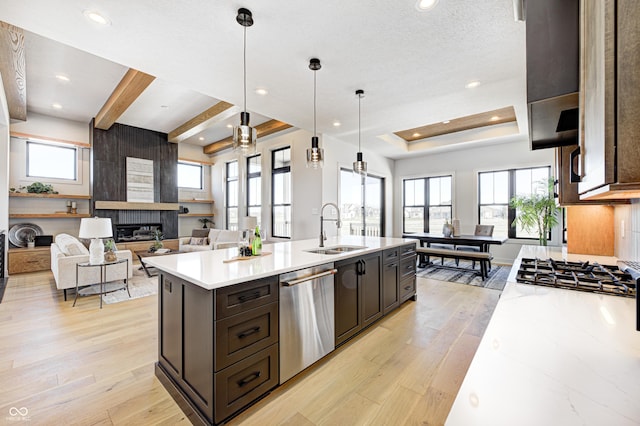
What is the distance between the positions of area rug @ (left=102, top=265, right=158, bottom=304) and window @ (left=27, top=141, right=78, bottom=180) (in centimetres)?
347

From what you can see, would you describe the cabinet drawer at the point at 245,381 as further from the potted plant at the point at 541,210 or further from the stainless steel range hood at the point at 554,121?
the potted plant at the point at 541,210

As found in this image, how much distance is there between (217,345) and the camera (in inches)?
60.4

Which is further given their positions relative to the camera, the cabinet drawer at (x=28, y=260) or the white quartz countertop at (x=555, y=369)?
the cabinet drawer at (x=28, y=260)

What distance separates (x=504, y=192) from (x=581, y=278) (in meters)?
5.73

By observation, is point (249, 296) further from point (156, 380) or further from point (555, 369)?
point (555, 369)

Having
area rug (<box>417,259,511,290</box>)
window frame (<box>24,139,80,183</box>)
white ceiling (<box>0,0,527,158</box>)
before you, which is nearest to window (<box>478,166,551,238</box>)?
area rug (<box>417,259,511,290</box>)

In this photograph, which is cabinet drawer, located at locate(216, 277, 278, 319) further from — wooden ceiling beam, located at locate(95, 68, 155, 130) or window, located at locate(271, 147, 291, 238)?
window, located at locate(271, 147, 291, 238)

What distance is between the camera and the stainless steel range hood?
92cm

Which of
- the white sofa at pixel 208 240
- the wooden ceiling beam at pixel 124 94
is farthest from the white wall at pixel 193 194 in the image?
the wooden ceiling beam at pixel 124 94

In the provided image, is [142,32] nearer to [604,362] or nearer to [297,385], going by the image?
[297,385]

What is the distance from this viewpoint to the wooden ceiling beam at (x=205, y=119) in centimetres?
505

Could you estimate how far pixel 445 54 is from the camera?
2.79 metres

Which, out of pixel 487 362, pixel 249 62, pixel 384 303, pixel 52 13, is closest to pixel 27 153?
pixel 52 13

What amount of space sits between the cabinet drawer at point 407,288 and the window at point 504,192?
4.10 metres
